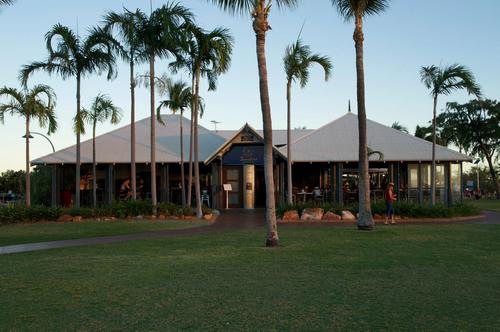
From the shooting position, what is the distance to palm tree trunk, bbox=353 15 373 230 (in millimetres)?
17062

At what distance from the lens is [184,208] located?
2289cm

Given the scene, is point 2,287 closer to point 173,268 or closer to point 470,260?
point 173,268

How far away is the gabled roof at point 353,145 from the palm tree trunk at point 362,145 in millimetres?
9800

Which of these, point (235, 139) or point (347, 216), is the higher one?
point (235, 139)

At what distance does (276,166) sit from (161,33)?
37.0 feet

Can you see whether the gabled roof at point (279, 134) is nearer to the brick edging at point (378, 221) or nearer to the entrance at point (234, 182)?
the entrance at point (234, 182)

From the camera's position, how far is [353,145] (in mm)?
28953

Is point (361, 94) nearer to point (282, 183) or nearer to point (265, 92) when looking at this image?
point (265, 92)

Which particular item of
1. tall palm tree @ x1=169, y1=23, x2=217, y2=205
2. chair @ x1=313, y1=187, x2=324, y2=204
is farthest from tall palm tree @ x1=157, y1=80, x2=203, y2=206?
chair @ x1=313, y1=187, x2=324, y2=204

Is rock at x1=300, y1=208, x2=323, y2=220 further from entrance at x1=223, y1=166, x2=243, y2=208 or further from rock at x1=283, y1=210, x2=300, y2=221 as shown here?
entrance at x1=223, y1=166, x2=243, y2=208

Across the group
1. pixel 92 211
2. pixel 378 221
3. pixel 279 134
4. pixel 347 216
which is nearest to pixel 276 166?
pixel 279 134

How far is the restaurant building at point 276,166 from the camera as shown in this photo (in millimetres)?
28078

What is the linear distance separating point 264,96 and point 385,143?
674 inches

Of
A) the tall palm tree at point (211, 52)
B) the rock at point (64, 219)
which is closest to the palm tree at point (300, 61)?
the tall palm tree at point (211, 52)
